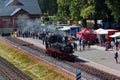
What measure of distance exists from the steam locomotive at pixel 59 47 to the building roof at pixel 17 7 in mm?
43803

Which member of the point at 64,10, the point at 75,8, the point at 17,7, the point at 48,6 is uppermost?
the point at 75,8

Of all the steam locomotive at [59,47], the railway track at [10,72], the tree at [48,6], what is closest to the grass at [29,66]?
the railway track at [10,72]

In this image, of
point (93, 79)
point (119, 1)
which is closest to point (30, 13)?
point (119, 1)

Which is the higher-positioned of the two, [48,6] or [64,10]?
[64,10]

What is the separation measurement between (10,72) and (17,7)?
54631 mm

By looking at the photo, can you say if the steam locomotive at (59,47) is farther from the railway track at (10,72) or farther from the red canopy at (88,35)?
the red canopy at (88,35)

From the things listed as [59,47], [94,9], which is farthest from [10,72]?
[94,9]

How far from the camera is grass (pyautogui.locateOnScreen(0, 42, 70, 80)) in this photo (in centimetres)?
3622

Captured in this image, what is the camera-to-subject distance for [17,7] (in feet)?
304

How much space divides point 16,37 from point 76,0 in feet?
47.8

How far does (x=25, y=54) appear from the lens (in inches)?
1911

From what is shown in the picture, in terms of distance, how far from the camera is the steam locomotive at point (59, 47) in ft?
142

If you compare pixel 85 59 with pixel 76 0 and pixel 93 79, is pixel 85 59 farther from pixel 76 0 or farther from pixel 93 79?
pixel 76 0

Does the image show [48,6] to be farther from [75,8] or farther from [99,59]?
[99,59]
